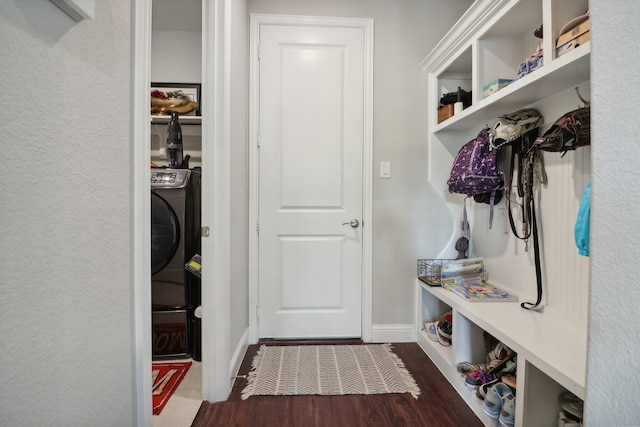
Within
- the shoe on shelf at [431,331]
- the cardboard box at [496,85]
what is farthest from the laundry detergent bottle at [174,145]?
the shoe on shelf at [431,331]

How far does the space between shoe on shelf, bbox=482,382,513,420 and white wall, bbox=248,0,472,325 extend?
2.95 ft

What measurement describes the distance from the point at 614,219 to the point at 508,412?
108 cm

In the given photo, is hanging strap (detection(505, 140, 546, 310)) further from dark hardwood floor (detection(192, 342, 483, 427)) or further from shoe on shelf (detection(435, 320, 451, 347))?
dark hardwood floor (detection(192, 342, 483, 427))

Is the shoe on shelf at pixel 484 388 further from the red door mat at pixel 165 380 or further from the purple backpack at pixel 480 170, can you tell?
the red door mat at pixel 165 380

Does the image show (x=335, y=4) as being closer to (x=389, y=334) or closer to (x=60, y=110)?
(x=60, y=110)

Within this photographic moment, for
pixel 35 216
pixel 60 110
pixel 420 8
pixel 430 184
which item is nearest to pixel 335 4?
pixel 420 8

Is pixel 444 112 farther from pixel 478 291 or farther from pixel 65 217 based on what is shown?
pixel 65 217

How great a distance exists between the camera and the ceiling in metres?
2.12

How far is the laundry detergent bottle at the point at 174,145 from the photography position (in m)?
2.10

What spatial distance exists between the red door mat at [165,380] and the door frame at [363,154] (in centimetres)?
49

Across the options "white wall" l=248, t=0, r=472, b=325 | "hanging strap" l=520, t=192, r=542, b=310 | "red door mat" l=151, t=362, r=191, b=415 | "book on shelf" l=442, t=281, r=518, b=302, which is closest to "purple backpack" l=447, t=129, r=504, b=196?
"hanging strap" l=520, t=192, r=542, b=310

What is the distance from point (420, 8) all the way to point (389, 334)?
2.47 meters

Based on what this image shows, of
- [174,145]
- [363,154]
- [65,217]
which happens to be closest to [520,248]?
[363,154]

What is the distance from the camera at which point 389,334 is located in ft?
7.23
